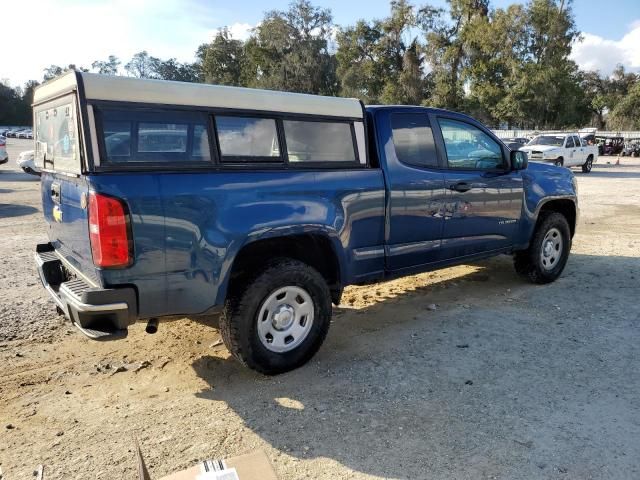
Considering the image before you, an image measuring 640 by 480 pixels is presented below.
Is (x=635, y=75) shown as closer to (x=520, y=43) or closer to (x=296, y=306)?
(x=520, y=43)

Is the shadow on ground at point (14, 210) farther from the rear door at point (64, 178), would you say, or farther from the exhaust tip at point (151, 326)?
the exhaust tip at point (151, 326)

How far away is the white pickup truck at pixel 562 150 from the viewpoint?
22.9m

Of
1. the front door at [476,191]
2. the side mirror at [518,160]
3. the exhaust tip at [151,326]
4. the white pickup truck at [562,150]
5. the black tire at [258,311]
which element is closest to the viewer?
the exhaust tip at [151,326]

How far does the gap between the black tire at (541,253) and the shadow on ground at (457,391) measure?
0.63m

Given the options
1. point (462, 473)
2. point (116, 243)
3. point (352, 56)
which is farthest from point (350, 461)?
point (352, 56)

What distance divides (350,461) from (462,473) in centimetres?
59

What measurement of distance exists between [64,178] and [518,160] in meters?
4.19

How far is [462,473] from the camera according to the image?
2.72 m

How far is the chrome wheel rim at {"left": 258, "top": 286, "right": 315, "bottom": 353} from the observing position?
365cm

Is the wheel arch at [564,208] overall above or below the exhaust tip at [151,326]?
above

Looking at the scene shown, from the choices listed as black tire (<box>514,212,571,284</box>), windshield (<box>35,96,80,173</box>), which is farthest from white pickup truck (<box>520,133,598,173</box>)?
windshield (<box>35,96,80,173</box>)

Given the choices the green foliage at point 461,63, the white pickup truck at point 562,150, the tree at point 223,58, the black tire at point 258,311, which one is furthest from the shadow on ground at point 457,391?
the tree at point 223,58

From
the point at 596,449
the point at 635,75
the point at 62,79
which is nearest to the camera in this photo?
the point at 596,449

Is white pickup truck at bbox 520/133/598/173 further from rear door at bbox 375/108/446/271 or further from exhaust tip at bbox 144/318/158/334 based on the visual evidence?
exhaust tip at bbox 144/318/158/334
